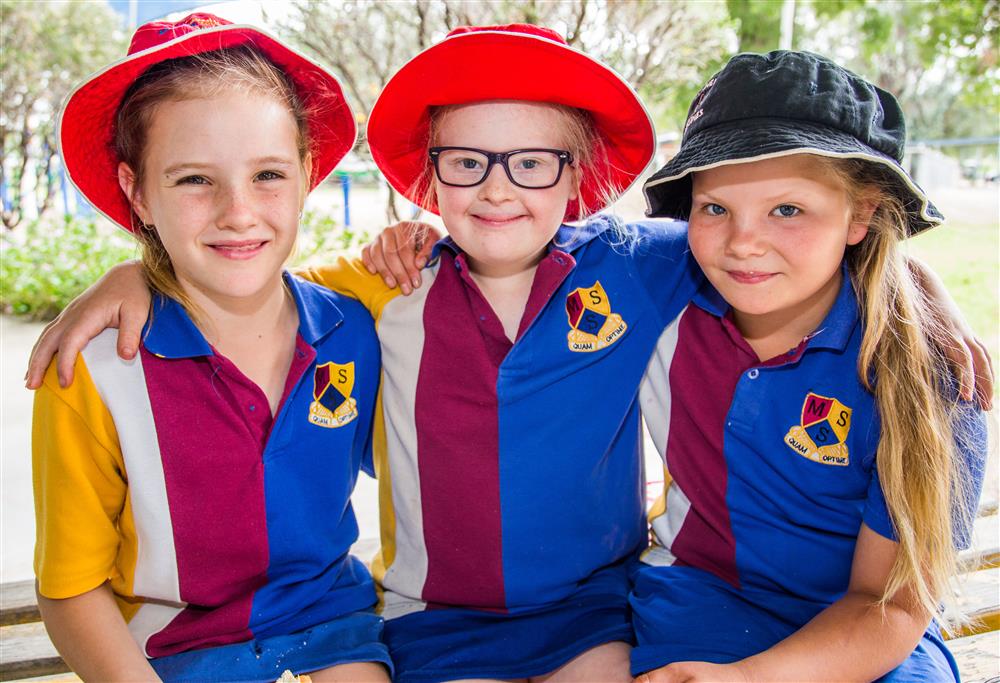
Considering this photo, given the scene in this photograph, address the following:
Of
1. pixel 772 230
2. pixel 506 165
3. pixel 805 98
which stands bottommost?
pixel 772 230

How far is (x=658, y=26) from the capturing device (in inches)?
224

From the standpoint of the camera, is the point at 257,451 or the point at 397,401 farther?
the point at 397,401

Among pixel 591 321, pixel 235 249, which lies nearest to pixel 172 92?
pixel 235 249

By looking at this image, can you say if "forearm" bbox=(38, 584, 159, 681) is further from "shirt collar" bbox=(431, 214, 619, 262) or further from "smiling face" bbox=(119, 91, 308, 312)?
"shirt collar" bbox=(431, 214, 619, 262)

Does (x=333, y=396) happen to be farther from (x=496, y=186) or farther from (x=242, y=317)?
(x=496, y=186)

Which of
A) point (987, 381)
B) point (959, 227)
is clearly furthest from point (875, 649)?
point (959, 227)

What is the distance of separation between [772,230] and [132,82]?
1423 mm

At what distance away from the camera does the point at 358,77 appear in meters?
5.84

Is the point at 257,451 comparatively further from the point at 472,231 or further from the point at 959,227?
the point at 959,227

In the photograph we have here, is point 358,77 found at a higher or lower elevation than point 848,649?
higher

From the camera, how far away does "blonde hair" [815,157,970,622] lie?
1.66 metres

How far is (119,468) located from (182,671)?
17.5 inches

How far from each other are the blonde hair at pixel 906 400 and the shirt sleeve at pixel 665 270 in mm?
404

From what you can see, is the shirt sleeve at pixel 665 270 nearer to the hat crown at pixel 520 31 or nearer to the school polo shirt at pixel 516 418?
the school polo shirt at pixel 516 418
